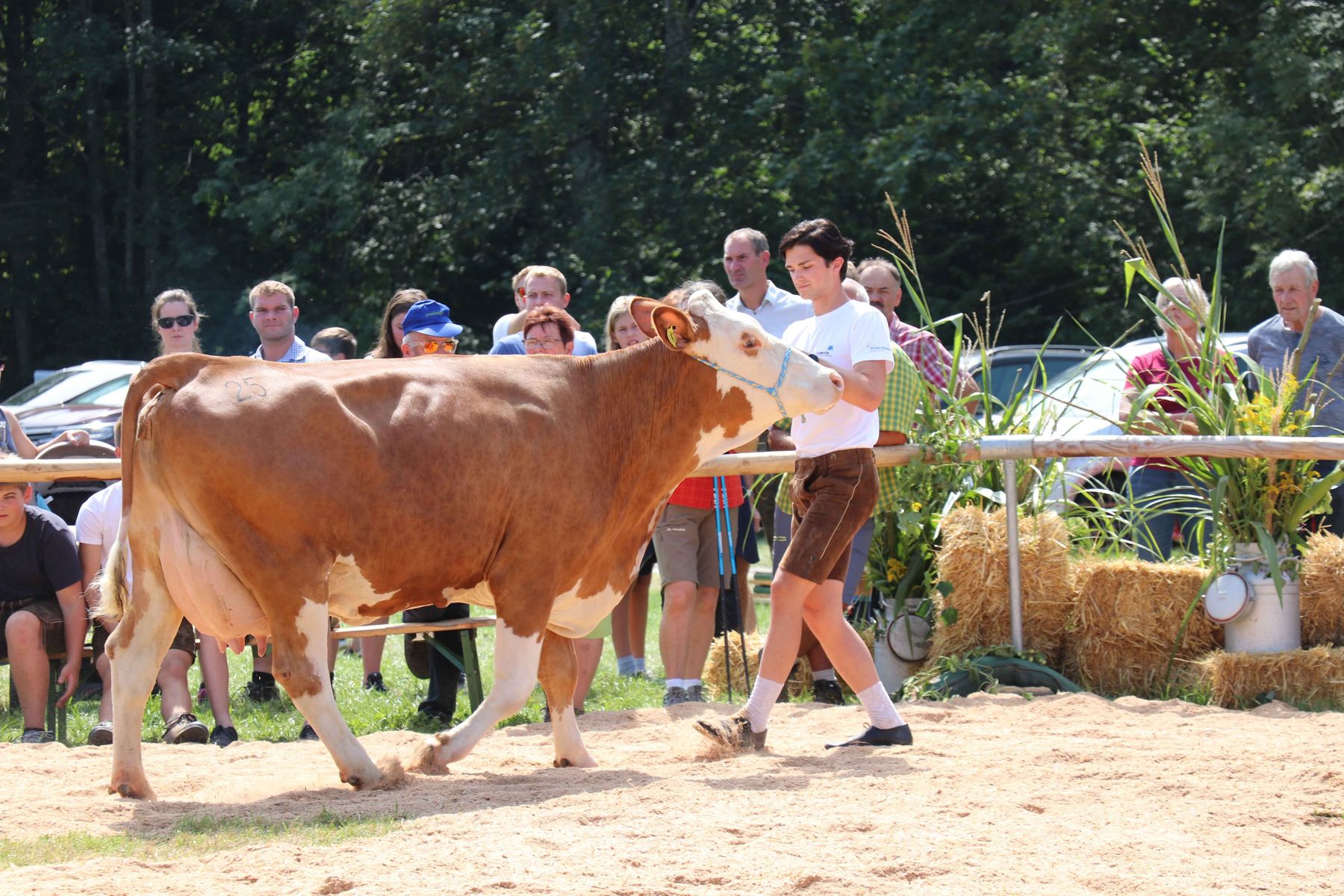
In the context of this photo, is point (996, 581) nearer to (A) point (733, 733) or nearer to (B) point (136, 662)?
(A) point (733, 733)

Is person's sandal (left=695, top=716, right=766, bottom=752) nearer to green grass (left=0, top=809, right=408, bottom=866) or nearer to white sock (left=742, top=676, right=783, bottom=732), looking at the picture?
white sock (left=742, top=676, right=783, bottom=732)

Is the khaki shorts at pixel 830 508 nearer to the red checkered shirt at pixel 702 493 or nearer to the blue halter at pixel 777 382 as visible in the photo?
the blue halter at pixel 777 382

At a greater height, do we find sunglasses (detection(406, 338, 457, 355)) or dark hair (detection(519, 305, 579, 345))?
dark hair (detection(519, 305, 579, 345))

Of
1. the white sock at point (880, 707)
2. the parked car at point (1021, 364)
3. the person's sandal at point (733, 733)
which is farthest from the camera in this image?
the parked car at point (1021, 364)

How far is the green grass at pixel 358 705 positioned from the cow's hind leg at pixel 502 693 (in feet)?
5.75

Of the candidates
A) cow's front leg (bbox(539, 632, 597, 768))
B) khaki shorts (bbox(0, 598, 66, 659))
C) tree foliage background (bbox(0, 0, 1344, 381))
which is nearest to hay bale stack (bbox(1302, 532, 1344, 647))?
cow's front leg (bbox(539, 632, 597, 768))

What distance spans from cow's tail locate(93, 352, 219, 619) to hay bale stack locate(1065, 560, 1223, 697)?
4.49 metres

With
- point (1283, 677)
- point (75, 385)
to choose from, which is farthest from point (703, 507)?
point (75, 385)

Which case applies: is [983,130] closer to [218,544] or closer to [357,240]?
[357,240]

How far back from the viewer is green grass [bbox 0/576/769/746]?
768 cm

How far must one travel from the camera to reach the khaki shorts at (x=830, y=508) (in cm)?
607

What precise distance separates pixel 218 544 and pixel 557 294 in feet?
11.4

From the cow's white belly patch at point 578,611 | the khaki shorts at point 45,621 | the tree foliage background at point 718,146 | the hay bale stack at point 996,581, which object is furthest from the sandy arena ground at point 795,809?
the tree foliage background at point 718,146

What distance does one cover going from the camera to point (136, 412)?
557 centimetres
